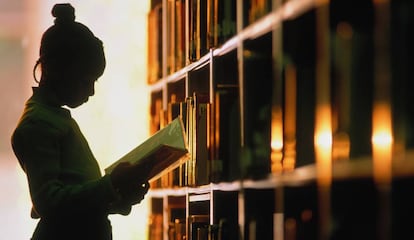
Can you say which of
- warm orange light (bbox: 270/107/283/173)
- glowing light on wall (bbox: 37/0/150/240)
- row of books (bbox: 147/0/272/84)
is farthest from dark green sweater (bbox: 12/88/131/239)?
glowing light on wall (bbox: 37/0/150/240)

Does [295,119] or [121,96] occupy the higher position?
[121,96]

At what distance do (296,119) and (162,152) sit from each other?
0.43 metres

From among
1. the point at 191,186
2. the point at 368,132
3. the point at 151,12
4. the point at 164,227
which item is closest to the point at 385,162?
the point at 368,132

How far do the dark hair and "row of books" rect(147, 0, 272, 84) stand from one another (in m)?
0.45

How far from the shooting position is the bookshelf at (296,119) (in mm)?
1567

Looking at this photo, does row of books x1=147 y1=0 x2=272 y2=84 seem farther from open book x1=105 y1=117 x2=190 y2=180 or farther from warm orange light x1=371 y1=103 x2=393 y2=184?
warm orange light x1=371 y1=103 x2=393 y2=184

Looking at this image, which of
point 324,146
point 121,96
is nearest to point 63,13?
point 324,146

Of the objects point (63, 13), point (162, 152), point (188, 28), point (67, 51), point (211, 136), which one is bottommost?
point (162, 152)

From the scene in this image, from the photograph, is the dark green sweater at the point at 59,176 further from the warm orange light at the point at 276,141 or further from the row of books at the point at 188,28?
the row of books at the point at 188,28

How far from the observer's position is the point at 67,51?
236 centimetres

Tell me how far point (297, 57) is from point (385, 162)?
1.97ft

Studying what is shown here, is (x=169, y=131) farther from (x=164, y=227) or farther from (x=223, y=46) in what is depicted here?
(x=164, y=227)

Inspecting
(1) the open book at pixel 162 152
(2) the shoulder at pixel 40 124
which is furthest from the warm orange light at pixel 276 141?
(2) the shoulder at pixel 40 124

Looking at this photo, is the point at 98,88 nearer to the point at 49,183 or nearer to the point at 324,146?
the point at 49,183
